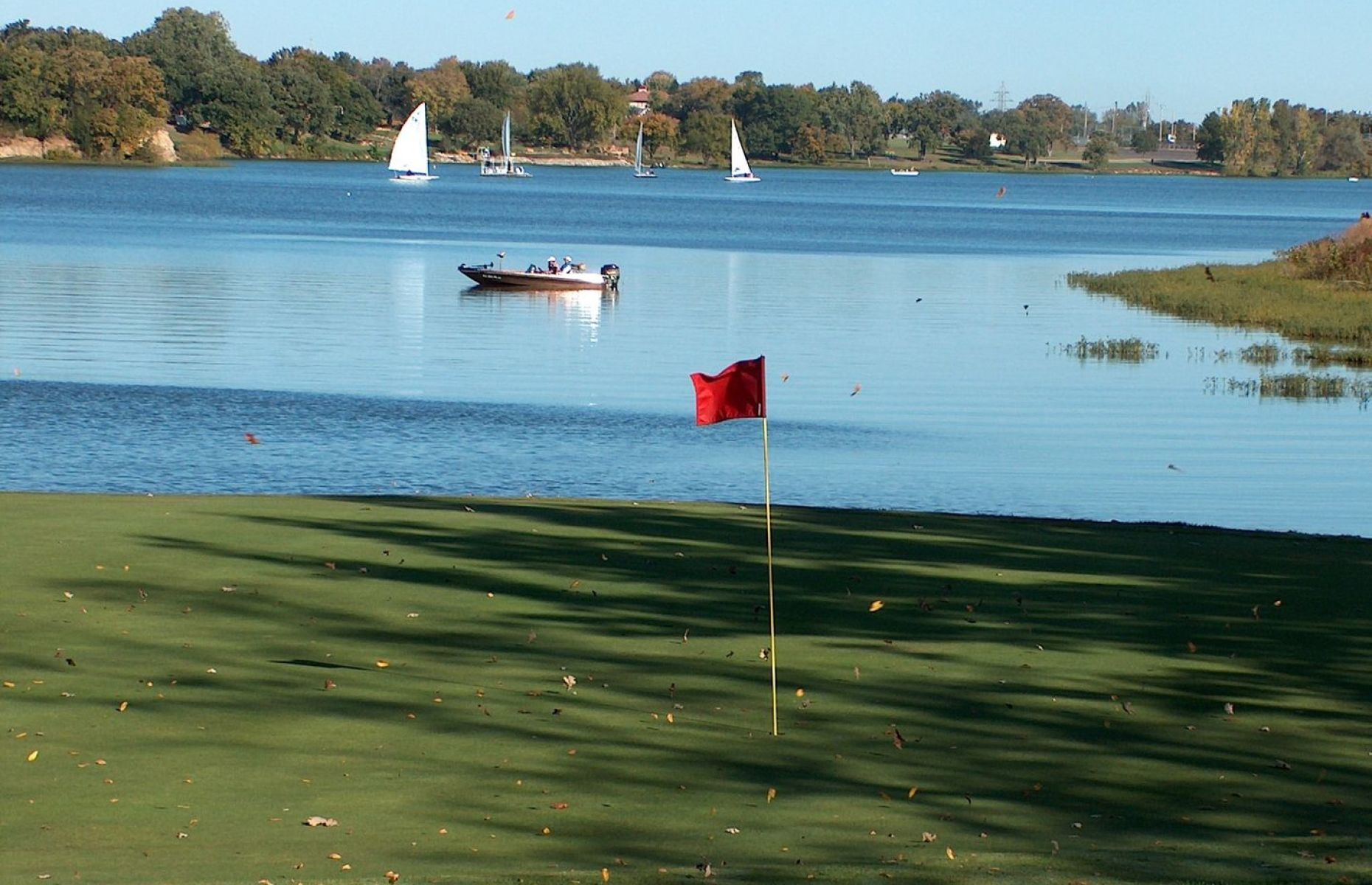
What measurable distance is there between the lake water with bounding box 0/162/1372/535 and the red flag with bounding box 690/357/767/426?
49.1 ft

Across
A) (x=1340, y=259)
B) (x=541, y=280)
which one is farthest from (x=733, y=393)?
(x=1340, y=259)

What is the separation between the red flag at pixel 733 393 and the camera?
10328 mm

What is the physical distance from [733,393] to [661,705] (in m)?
1.79

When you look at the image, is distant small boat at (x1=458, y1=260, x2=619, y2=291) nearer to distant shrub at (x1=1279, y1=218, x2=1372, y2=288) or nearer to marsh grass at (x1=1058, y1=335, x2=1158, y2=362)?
marsh grass at (x1=1058, y1=335, x2=1158, y2=362)

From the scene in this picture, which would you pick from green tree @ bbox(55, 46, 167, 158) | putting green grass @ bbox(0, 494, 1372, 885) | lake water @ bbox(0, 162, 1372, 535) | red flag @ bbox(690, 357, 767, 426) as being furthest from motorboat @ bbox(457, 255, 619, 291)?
green tree @ bbox(55, 46, 167, 158)

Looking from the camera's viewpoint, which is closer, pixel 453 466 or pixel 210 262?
pixel 453 466

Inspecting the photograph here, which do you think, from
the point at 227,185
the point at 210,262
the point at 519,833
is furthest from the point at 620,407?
the point at 227,185

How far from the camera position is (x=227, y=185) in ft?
521

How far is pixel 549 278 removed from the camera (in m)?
62.1

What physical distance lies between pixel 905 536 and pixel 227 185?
14905cm

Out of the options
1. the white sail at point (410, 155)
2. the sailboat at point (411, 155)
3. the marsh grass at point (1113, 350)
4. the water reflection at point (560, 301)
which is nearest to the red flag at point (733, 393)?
the marsh grass at point (1113, 350)

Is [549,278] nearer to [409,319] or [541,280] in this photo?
[541,280]

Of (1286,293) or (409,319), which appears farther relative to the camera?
(1286,293)

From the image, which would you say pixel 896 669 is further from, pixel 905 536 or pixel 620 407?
pixel 620 407
